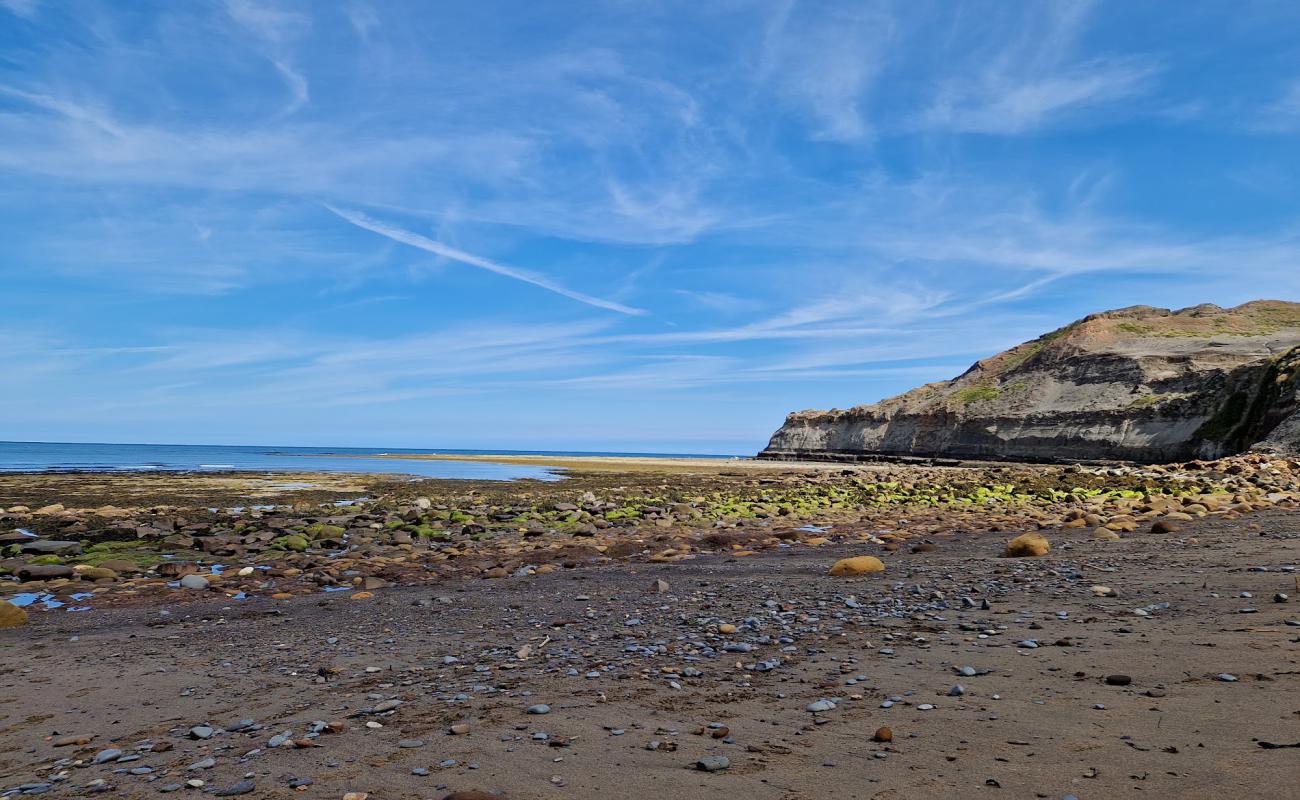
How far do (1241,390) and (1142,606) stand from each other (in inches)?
2319

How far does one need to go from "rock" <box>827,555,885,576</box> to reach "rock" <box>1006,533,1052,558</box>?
2834mm

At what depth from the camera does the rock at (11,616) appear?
1010 cm

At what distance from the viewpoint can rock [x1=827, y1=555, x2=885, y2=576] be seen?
12.1 metres

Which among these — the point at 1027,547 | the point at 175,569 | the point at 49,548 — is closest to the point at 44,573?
the point at 175,569

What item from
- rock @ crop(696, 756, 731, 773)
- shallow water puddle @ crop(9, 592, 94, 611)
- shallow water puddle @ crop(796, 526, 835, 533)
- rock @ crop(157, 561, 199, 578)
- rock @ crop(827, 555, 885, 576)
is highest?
rock @ crop(696, 756, 731, 773)

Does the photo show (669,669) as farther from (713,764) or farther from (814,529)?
(814,529)

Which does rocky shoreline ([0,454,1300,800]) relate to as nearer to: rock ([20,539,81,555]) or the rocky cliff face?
rock ([20,539,81,555])

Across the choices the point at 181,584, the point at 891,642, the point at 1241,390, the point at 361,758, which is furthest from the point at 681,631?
the point at 1241,390

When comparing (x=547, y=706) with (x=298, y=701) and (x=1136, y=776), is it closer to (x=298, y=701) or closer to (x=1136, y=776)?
(x=298, y=701)

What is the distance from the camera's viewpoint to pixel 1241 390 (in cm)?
5303

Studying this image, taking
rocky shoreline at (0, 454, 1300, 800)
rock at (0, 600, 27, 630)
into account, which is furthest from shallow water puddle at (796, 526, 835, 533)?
rock at (0, 600, 27, 630)

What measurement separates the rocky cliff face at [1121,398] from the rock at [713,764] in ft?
155

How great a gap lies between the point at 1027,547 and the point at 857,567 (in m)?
3.57

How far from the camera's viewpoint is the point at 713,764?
4531mm
